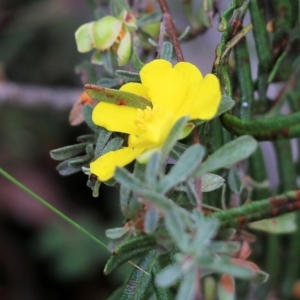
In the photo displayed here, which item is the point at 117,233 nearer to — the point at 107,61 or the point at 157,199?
the point at 157,199

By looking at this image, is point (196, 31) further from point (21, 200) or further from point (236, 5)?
point (21, 200)

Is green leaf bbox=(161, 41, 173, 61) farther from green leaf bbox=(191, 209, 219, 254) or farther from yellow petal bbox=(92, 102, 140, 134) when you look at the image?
green leaf bbox=(191, 209, 219, 254)

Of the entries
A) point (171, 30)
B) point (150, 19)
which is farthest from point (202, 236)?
point (150, 19)

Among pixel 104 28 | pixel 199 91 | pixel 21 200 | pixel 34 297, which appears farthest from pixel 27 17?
pixel 199 91

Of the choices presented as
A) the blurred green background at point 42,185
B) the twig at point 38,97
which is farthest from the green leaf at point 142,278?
the blurred green background at point 42,185

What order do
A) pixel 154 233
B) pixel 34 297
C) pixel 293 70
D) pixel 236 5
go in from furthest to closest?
pixel 34 297, pixel 293 70, pixel 236 5, pixel 154 233

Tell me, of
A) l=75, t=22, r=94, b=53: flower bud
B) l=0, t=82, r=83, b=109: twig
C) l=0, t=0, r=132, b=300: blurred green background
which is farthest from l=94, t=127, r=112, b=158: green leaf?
l=0, t=0, r=132, b=300: blurred green background
